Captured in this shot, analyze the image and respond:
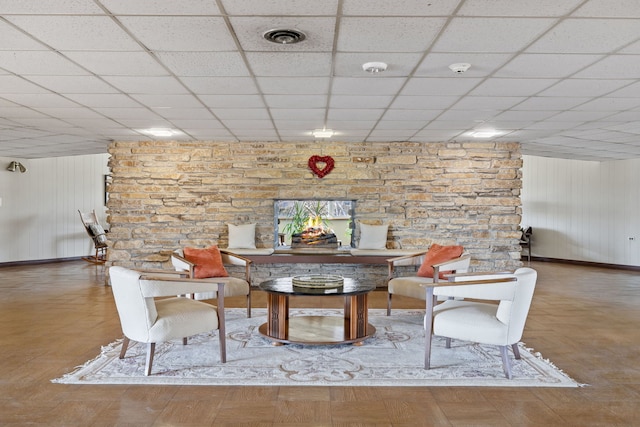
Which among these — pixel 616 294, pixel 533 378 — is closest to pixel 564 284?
pixel 616 294

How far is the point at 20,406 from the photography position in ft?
9.20

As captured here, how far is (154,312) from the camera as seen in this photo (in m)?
3.42

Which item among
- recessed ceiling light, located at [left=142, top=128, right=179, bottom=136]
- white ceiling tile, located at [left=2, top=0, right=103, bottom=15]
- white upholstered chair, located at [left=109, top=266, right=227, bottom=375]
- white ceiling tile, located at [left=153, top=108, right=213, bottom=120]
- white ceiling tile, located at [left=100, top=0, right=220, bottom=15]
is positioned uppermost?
white ceiling tile, located at [left=100, top=0, right=220, bottom=15]

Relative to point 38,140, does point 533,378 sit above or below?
below

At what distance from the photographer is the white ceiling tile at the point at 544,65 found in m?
3.52

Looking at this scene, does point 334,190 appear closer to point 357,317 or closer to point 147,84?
point 357,317

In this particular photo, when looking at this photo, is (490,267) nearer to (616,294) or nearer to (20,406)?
(616,294)

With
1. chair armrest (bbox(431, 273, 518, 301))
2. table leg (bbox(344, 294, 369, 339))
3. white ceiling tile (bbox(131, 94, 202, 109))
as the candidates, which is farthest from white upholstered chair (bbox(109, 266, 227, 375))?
white ceiling tile (bbox(131, 94, 202, 109))

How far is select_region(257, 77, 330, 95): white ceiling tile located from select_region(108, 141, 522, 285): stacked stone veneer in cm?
314

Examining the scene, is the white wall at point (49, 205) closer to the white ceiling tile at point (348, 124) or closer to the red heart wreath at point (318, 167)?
the red heart wreath at point (318, 167)

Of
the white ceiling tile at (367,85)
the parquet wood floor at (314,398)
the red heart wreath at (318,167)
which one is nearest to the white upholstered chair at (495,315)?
the parquet wood floor at (314,398)

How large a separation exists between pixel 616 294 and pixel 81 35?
7340 millimetres

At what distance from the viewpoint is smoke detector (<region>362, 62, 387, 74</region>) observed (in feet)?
12.2

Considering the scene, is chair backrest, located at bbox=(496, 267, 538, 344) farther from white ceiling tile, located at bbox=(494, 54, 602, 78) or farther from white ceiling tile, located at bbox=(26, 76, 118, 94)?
white ceiling tile, located at bbox=(26, 76, 118, 94)
